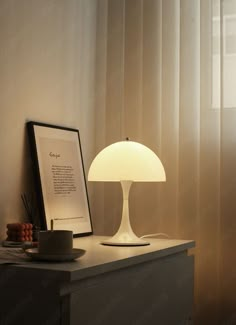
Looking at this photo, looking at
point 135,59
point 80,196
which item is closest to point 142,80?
point 135,59

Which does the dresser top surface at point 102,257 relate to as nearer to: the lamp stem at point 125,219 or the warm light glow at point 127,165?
the lamp stem at point 125,219

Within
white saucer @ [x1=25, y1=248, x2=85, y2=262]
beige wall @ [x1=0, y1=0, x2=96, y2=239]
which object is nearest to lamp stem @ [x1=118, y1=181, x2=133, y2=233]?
beige wall @ [x1=0, y1=0, x2=96, y2=239]

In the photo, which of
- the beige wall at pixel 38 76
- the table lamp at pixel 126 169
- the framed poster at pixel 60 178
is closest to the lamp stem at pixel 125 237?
the table lamp at pixel 126 169

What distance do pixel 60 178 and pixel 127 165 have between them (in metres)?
0.31

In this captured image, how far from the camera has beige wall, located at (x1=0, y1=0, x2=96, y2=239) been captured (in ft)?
5.55

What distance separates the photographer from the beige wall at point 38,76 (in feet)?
5.55

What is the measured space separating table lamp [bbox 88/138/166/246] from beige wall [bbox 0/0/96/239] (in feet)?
0.92

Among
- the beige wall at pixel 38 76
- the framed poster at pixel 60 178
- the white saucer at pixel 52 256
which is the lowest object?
the white saucer at pixel 52 256

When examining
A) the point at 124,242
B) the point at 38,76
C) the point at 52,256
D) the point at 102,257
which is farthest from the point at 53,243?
the point at 38,76

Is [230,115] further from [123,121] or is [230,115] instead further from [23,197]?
[23,197]

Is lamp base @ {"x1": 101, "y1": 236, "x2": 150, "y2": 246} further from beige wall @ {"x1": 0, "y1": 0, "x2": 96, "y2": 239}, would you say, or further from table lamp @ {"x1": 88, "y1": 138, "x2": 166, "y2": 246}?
beige wall @ {"x1": 0, "y1": 0, "x2": 96, "y2": 239}

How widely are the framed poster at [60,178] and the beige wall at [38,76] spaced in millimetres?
45

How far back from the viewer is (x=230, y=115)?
78.8 inches

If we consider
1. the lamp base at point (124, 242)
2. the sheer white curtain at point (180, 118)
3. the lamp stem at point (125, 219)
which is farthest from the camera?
the sheer white curtain at point (180, 118)
